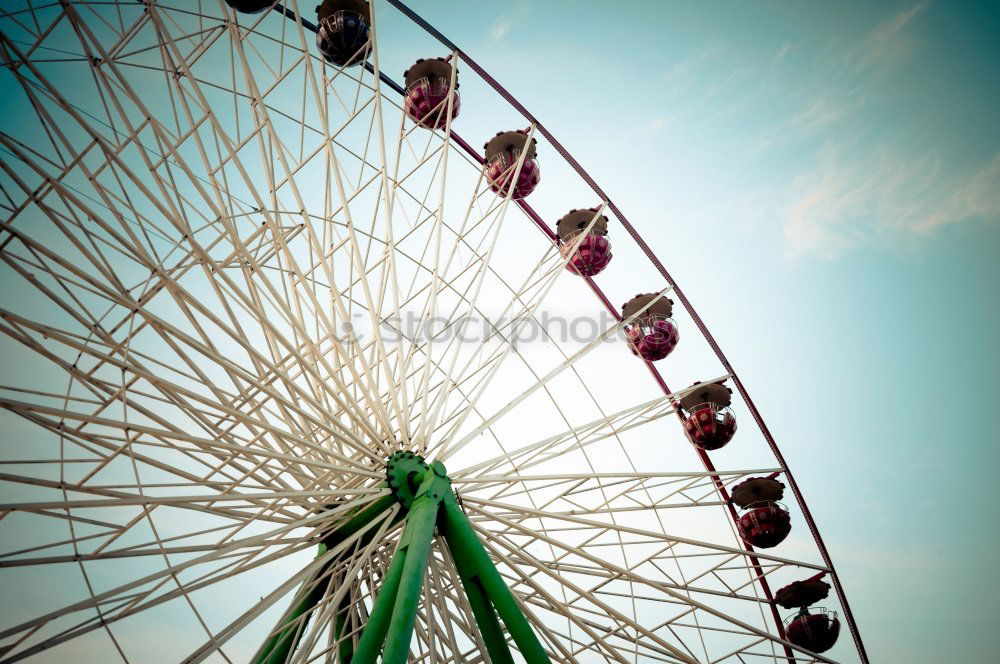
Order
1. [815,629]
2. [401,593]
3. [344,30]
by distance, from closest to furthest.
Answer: [401,593]
[344,30]
[815,629]

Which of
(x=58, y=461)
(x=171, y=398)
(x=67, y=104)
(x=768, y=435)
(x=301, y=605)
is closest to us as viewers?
(x=67, y=104)

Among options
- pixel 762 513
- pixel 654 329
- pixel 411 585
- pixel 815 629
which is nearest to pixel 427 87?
pixel 654 329

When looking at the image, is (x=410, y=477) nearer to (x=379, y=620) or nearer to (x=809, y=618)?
(x=379, y=620)

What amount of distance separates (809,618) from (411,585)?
8409 mm

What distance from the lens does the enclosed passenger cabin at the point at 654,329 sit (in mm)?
10852

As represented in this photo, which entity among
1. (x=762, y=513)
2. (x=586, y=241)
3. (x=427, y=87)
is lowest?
(x=762, y=513)

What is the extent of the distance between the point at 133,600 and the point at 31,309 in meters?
10.3

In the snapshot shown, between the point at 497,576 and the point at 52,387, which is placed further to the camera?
the point at 52,387

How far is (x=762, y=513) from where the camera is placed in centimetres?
1027

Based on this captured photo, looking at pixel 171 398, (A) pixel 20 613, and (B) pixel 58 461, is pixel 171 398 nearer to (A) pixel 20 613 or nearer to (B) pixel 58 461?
(B) pixel 58 461

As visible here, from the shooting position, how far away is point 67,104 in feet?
15.7

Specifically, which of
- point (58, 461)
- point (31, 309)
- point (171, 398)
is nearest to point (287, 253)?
point (171, 398)

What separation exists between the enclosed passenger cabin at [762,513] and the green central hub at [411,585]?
20.2ft

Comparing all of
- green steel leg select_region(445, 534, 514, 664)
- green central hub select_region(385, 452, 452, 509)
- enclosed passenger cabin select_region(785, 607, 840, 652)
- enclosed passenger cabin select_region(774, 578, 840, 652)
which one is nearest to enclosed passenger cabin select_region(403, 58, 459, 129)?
green central hub select_region(385, 452, 452, 509)
